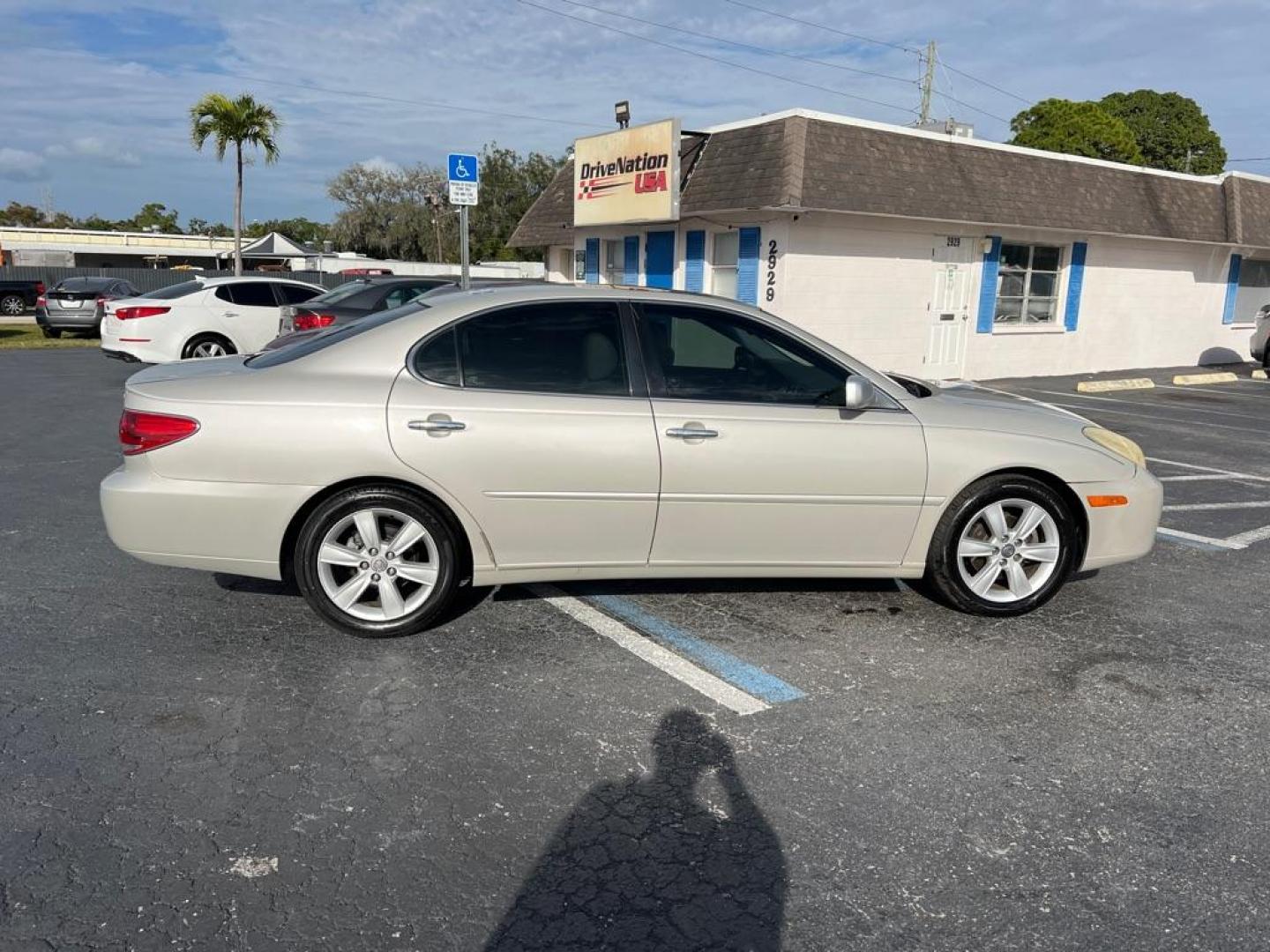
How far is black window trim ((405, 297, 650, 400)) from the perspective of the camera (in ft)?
Answer: 14.0

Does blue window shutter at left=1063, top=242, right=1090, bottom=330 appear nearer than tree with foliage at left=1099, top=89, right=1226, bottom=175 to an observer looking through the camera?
Yes

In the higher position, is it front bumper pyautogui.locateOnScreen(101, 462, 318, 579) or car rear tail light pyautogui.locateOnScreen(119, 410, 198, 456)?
car rear tail light pyautogui.locateOnScreen(119, 410, 198, 456)

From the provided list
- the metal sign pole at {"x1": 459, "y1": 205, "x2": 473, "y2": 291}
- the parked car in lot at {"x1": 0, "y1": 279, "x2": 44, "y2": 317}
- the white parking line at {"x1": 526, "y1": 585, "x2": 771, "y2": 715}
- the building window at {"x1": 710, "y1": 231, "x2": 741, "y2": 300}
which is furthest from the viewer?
the parked car in lot at {"x1": 0, "y1": 279, "x2": 44, "y2": 317}

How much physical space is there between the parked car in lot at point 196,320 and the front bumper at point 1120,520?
1108cm

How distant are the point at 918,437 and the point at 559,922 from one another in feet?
9.34

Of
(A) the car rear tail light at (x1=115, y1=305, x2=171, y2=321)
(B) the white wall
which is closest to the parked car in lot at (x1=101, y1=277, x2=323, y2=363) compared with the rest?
(A) the car rear tail light at (x1=115, y1=305, x2=171, y2=321)

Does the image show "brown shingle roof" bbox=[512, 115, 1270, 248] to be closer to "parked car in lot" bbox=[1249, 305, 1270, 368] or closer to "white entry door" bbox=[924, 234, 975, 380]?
"white entry door" bbox=[924, 234, 975, 380]

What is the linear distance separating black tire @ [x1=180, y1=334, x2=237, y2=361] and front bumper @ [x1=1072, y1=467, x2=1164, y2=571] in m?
11.6

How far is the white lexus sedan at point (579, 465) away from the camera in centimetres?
414

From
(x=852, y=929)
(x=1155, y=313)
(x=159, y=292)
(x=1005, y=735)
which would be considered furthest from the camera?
(x=1155, y=313)

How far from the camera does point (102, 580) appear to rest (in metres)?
5.07

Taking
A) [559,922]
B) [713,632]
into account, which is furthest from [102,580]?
[559,922]

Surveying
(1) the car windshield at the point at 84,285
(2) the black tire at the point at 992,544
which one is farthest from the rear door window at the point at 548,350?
(1) the car windshield at the point at 84,285

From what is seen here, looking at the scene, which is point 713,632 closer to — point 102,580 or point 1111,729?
point 1111,729
